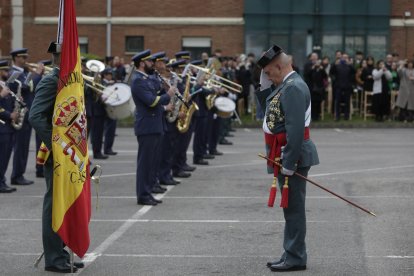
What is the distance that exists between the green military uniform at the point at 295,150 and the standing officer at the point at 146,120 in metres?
4.73

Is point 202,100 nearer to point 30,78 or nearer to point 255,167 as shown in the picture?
point 255,167

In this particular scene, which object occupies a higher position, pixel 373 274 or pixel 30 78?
pixel 30 78

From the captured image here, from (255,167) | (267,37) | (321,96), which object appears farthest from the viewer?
(267,37)

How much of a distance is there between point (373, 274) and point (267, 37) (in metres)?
33.3

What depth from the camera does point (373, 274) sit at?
9961mm

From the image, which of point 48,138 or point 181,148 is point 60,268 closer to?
point 48,138

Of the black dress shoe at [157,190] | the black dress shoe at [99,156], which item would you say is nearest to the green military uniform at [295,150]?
the black dress shoe at [157,190]

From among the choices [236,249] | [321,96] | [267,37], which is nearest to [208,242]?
[236,249]

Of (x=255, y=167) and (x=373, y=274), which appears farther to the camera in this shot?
(x=255, y=167)

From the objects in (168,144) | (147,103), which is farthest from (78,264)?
(168,144)

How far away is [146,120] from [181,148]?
389 cm

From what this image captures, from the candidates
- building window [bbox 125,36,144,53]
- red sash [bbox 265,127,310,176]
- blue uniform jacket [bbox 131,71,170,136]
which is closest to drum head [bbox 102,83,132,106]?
blue uniform jacket [bbox 131,71,170,136]

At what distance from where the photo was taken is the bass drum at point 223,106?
23234 mm

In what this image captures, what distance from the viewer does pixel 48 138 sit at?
10.3 m
